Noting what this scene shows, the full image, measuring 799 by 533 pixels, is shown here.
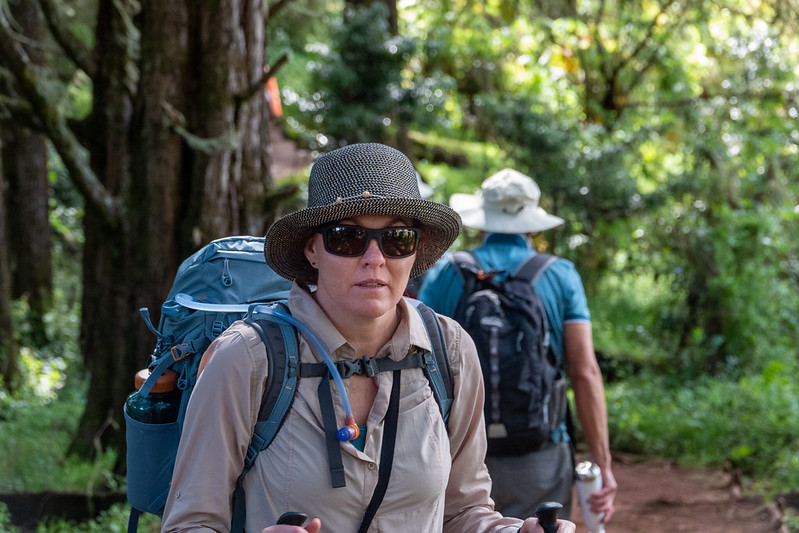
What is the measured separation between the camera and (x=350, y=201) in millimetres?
2137

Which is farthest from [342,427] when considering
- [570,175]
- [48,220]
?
[48,220]

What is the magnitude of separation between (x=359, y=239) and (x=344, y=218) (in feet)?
0.21

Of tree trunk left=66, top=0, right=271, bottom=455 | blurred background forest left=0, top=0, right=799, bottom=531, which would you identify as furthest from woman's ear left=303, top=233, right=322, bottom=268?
tree trunk left=66, top=0, right=271, bottom=455

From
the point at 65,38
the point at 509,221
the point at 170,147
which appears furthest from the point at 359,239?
the point at 65,38

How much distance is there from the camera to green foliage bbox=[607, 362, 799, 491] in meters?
7.84

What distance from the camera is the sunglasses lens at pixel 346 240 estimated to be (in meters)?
2.19

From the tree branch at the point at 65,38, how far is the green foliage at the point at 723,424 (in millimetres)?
6109

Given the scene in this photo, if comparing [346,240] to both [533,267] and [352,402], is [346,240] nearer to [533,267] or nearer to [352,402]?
[352,402]

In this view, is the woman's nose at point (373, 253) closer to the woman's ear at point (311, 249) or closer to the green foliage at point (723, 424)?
the woman's ear at point (311, 249)

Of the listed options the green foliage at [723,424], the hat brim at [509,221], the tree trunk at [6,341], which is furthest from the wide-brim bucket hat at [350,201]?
the tree trunk at [6,341]

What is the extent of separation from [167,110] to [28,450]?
10.1ft

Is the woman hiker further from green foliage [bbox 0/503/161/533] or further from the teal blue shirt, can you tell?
green foliage [bbox 0/503/161/533]

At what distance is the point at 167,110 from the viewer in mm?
5250

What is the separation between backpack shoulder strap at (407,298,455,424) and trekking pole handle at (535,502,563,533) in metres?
0.38
